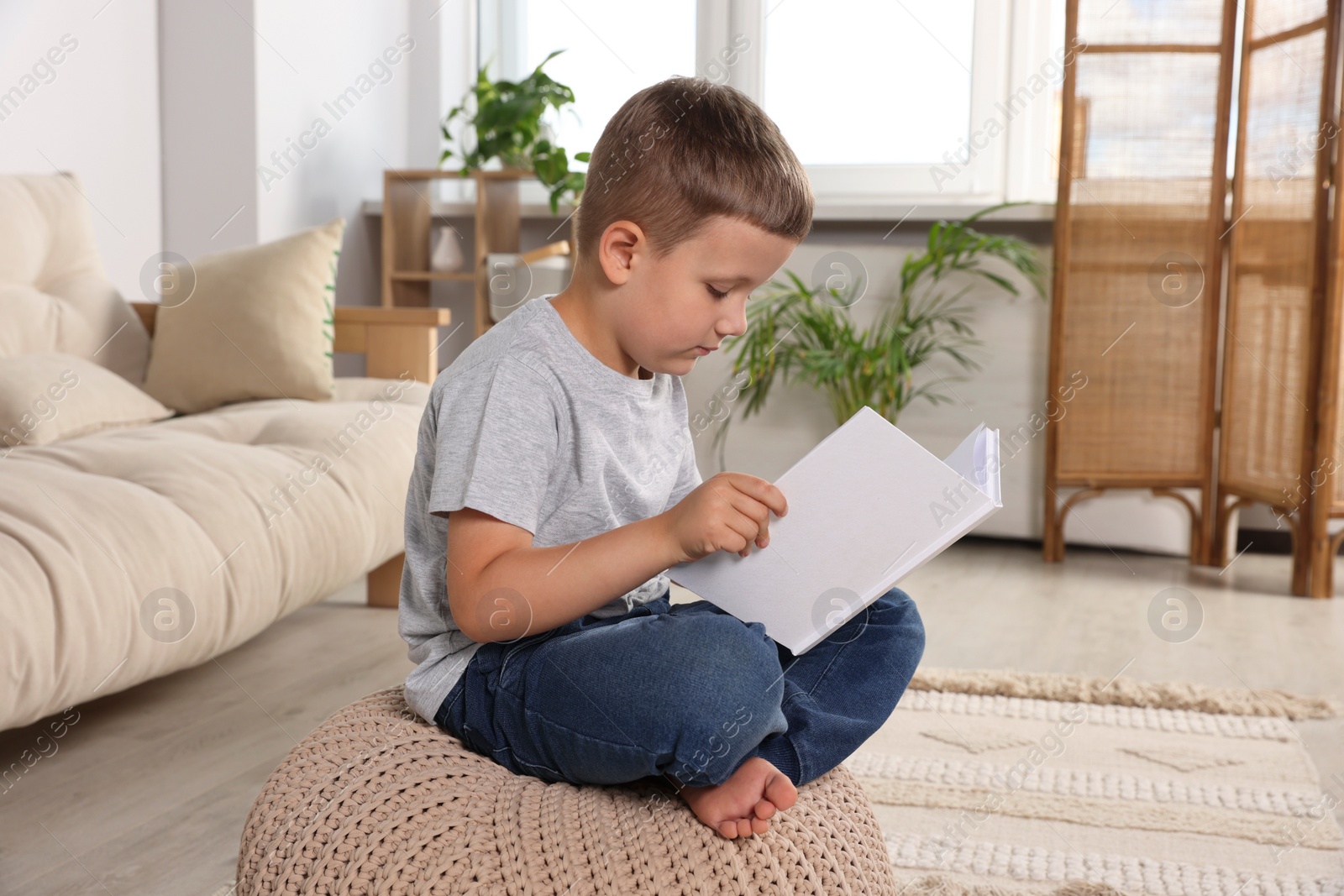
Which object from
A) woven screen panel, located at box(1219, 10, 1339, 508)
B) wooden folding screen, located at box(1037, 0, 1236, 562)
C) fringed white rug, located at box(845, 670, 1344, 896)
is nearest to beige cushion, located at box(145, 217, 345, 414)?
fringed white rug, located at box(845, 670, 1344, 896)

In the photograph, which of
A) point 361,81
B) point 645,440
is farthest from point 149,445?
point 361,81

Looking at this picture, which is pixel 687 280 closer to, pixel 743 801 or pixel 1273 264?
pixel 743 801

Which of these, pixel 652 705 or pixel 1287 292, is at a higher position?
pixel 1287 292

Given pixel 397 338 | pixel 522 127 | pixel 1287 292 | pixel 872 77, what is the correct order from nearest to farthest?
pixel 397 338, pixel 1287 292, pixel 522 127, pixel 872 77

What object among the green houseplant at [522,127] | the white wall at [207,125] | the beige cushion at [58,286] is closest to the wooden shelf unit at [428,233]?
the green houseplant at [522,127]

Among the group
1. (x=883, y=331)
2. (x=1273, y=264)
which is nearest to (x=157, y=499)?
(x=883, y=331)

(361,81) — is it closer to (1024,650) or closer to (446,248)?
(446,248)

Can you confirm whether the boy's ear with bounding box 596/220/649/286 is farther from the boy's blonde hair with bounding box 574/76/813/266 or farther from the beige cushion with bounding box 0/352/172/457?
the beige cushion with bounding box 0/352/172/457

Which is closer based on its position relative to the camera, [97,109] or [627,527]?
[627,527]

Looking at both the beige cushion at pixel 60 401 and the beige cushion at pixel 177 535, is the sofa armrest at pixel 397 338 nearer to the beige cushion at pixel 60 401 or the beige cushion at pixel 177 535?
the beige cushion at pixel 177 535

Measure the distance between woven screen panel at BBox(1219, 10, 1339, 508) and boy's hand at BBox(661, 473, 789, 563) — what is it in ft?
6.18

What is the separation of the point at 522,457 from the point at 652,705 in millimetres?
185

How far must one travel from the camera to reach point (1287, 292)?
7.44ft

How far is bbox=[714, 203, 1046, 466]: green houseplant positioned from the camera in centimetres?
254
